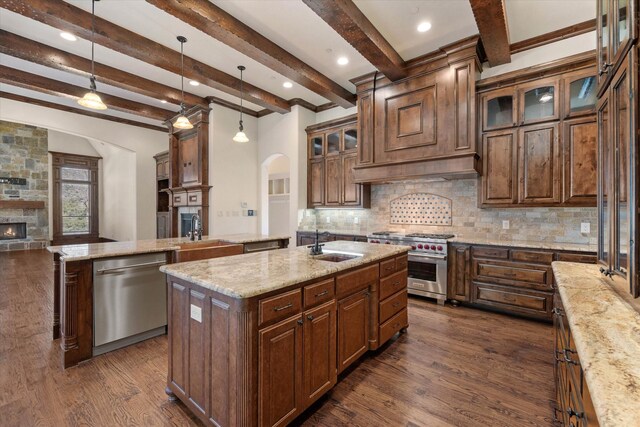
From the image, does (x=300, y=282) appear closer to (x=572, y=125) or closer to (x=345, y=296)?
(x=345, y=296)

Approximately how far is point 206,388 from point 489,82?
433 cm

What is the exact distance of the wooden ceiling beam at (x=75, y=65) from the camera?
3578 mm

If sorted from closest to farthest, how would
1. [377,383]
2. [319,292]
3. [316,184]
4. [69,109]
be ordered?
[319,292] < [377,383] < [316,184] < [69,109]

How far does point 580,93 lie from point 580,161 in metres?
0.77

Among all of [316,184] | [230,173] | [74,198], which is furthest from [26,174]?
[316,184]

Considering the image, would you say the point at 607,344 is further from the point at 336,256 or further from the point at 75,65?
the point at 75,65

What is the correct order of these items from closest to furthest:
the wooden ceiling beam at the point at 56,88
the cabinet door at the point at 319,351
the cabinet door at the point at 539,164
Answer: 1. the cabinet door at the point at 319,351
2. the cabinet door at the point at 539,164
3. the wooden ceiling beam at the point at 56,88

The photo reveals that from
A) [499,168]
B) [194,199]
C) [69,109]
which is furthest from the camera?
[69,109]

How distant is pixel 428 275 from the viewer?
3.98 meters

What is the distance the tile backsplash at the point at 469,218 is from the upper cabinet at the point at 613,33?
8.18ft

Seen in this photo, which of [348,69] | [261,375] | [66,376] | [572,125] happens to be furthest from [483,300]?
[66,376]

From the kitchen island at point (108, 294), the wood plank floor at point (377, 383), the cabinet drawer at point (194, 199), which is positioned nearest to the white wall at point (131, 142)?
the cabinet drawer at point (194, 199)

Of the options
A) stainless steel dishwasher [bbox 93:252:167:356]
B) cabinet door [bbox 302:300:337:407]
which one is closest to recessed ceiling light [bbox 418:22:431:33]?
cabinet door [bbox 302:300:337:407]

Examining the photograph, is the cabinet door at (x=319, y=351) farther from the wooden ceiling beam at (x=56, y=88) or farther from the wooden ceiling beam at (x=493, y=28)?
the wooden ceiling beam at (x=56, y=88)
